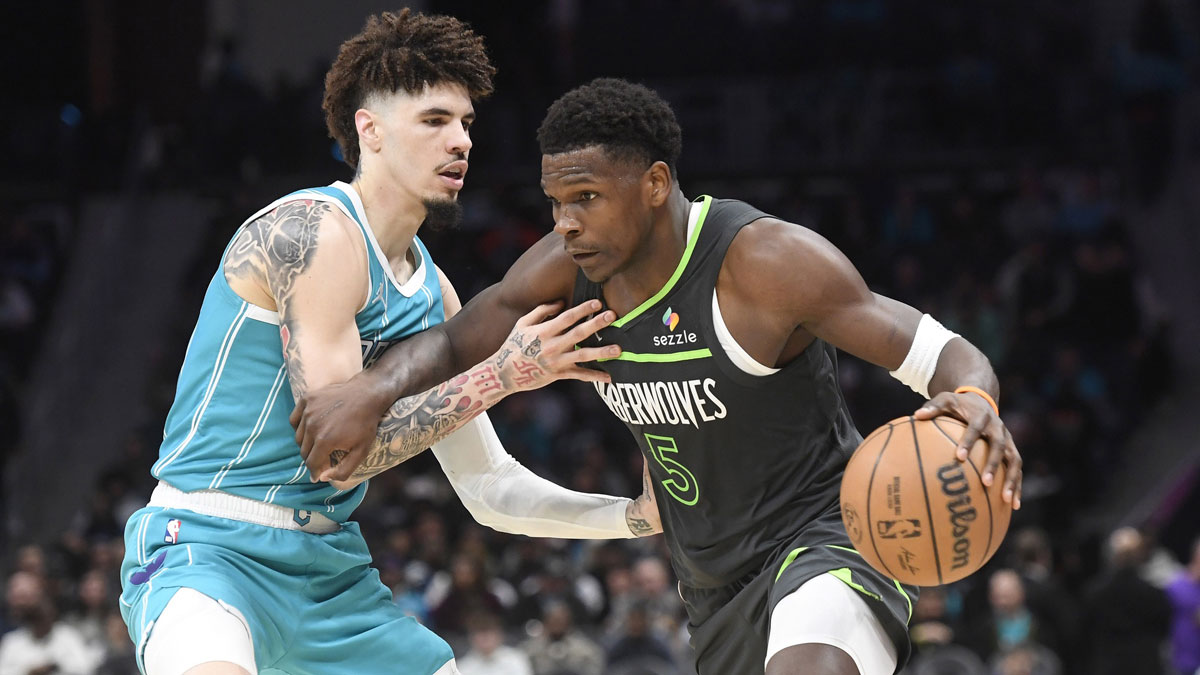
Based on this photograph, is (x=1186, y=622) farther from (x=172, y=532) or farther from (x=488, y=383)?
(x=172, y=532)

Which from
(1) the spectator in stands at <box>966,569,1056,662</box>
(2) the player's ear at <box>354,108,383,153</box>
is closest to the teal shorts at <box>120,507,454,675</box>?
(2) the player's ear at <box>354,108,383,153</box>

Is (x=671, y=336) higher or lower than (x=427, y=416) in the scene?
higher

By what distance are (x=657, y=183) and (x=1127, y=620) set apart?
6.82m

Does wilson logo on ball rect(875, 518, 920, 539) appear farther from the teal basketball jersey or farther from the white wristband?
the teal basketball jersey

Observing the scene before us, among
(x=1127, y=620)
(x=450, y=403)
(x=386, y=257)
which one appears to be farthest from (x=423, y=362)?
(x=1127, y=620)

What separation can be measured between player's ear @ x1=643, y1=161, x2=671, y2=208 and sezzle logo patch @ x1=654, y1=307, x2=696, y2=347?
334 millimetres

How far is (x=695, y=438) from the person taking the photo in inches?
173

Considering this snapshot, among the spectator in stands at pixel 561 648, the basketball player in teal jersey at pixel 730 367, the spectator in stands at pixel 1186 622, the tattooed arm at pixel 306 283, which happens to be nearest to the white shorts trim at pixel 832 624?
the basketball player in teal jersey at pixel 730 367

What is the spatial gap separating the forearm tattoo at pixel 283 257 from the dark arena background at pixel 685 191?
654 centimetres

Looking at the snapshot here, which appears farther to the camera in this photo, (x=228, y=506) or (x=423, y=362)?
(x=423, y=362)

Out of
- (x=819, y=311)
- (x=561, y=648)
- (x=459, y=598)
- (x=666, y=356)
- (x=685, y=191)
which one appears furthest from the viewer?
(x=685, y=191)

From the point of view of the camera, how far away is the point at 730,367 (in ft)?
14.1

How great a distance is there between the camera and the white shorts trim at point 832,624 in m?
4.02

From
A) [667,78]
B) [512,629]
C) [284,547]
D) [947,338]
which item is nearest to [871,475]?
[947,338]
